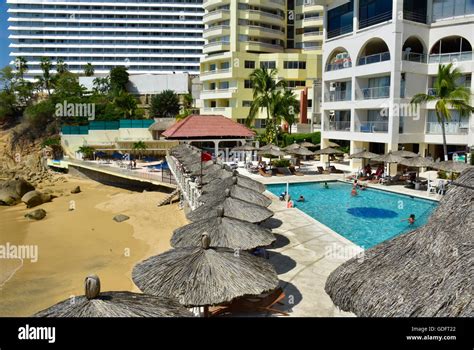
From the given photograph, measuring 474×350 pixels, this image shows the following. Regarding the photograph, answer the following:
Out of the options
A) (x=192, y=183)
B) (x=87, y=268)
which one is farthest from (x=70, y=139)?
(x=87, y=268)

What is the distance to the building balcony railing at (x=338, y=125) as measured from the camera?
36906 mm

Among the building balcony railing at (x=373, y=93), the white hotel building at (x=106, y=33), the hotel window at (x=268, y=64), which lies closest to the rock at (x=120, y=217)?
the building balcony railing at (x=373, y=93)

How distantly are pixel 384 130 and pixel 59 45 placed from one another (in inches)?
3633

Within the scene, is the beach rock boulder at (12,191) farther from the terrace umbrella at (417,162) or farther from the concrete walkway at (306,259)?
the terrace umbrella at (417,162)

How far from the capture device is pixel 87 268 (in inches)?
725

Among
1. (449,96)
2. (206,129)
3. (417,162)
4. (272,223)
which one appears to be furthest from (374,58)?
(272,223)

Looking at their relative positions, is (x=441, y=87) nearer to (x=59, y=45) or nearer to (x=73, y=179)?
(x=73, y=179)

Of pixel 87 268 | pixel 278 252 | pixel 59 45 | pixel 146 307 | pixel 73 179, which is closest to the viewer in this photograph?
pixel 146 307

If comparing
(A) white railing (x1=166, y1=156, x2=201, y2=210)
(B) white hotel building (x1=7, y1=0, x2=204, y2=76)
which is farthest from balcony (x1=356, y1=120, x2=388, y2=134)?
(B) white hotel building (x1=7, y1=0, x2=204, y2=76)

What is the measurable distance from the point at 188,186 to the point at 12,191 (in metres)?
18.7

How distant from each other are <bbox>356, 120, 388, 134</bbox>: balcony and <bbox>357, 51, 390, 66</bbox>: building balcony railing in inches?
187

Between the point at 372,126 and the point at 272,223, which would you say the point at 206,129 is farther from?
the point at 272,223

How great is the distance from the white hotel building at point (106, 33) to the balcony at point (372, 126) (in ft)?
249

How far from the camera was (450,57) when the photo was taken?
102ft
